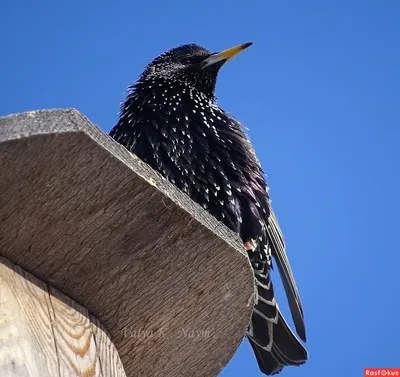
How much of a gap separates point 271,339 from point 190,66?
156 cm

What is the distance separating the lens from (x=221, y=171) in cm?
369

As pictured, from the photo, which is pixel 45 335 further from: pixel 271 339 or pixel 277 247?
pixel 277 247

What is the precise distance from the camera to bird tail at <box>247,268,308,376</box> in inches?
152

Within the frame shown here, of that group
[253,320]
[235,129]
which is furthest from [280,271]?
[235,129]

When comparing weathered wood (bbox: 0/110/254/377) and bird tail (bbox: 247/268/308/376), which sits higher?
bird tail (bbox: 247/268/308/376)

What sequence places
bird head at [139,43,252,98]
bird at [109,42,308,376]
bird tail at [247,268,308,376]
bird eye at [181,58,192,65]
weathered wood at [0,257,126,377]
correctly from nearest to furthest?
weathered wood at [0,257,126,377] < bird at [109,42,308,376] < bird tail at [247,268,308,376] < bird head at [139,43,252,98] < bird eye at [181,58,192,65]

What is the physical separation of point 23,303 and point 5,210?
0.22m

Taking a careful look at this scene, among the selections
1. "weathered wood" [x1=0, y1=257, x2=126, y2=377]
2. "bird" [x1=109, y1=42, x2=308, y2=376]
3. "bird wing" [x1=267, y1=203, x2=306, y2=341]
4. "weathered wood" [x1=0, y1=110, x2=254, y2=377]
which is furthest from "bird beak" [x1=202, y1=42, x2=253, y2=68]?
"weathered wood" [x1=0, y1=257, x2=126, y2=377]

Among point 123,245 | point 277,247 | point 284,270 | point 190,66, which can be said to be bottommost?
point 123,245

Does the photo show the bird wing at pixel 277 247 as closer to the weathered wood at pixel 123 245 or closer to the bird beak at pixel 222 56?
the bird beak at pixel 222 56

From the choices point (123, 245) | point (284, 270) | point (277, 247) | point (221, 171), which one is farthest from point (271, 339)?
point (123, 245)

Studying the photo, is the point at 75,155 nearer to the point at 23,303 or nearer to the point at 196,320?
the point at 23,303

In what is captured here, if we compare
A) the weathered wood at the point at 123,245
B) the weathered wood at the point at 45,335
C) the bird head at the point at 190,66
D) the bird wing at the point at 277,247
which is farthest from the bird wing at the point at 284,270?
the weathered wood at the point at 45,335

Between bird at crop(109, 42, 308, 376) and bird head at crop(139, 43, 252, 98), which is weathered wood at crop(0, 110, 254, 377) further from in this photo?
bird head at crop(139, 43, 252, 98)
